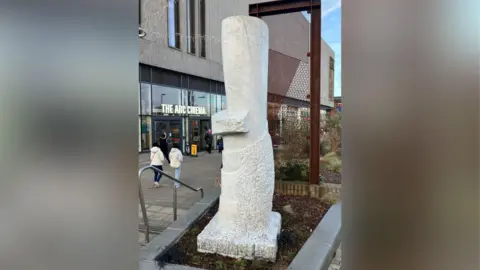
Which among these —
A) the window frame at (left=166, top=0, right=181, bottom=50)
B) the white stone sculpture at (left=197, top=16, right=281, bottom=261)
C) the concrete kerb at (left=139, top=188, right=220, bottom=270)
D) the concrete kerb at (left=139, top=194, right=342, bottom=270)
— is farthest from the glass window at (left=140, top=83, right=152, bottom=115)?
the white stone sculpture at (left=197, top=16, right=281, bottom=261)

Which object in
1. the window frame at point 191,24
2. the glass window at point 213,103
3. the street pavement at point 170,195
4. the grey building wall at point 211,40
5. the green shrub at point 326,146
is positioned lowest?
the street pavement at point 170,195

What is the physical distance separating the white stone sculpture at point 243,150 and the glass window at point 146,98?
8.82 meters

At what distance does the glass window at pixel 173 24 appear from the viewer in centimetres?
1127

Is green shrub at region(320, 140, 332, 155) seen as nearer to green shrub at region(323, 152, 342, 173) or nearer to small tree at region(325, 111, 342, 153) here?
small tree at region(325, 111, 342, 153)

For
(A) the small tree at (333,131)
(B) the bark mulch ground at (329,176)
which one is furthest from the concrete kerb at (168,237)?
(A) the small tree at (333,131)

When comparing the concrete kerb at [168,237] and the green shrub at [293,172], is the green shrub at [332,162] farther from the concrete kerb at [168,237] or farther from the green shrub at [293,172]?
the concrete kerb at [168,237]

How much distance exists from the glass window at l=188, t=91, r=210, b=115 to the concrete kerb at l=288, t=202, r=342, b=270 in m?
11.3

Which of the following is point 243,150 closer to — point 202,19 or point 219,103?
point 202,19

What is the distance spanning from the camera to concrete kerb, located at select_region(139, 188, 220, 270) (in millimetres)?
3240
